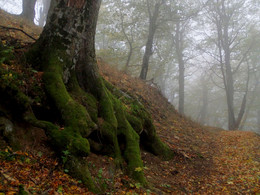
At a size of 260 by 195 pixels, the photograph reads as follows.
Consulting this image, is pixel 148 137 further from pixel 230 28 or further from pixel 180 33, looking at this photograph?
pixel 180 33

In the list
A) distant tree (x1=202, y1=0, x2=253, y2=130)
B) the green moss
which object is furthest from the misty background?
the green moss

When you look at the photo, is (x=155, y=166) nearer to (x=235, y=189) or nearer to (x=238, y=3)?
(x=235, y=189)

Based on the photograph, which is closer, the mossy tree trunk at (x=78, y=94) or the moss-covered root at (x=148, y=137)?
the mossy tree trunk at (x=78, y=94)

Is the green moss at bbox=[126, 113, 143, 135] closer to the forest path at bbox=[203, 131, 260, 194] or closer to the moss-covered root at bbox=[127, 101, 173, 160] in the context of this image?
the moss-covered root at bbox=[127, 101, 173, 160]

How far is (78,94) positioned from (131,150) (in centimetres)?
211

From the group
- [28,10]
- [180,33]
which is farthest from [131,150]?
[180,33]

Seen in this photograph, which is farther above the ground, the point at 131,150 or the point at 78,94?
the point at 78,94

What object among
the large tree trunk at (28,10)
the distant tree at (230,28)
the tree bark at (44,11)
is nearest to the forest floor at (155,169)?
the large tree trunk at (28,10)

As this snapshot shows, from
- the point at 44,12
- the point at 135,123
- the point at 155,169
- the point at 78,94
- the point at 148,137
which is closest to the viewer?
the point at 78,94

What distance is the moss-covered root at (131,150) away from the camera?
16.3ft

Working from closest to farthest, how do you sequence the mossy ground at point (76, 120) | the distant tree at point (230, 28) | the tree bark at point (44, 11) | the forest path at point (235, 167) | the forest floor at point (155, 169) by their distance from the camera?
the forest floor at point (155, 169) → the mossy ground at point (76, 120) → the forest path at point (235, 167) → the distant tree at point (230, 28) → the tree bark at point (44, 11)

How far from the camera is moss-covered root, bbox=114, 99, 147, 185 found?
16.3ft

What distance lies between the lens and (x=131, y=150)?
555 centimetres

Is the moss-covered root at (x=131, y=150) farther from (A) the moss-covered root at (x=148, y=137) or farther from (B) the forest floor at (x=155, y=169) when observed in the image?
(A) the moss-covered root at (x=148, y=137)
